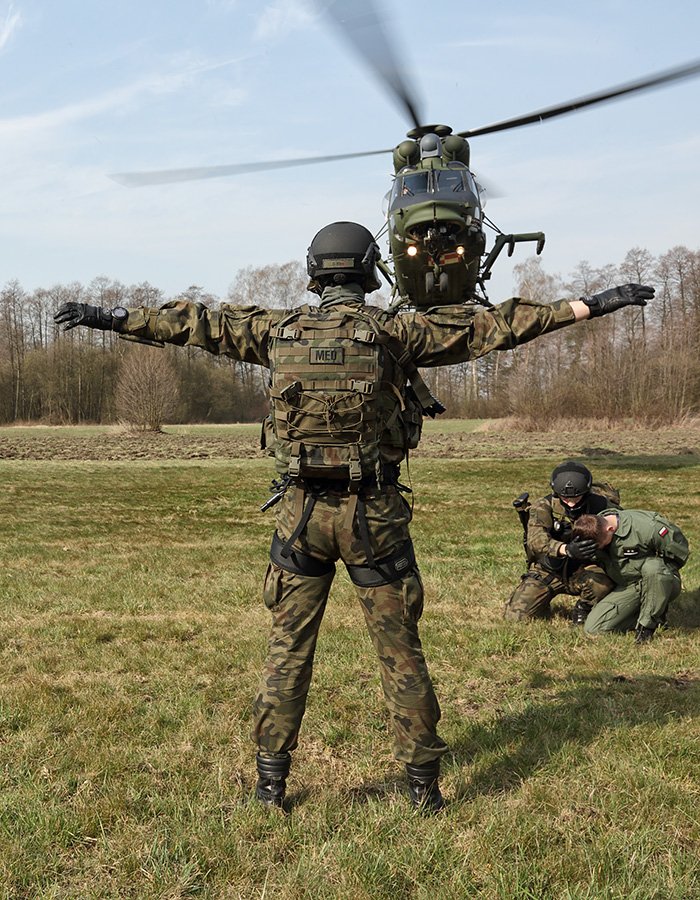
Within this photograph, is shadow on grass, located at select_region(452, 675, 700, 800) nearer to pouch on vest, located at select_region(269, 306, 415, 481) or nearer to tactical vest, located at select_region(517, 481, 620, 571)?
tactical vest, located at select_region(517, 481, 620, 571)

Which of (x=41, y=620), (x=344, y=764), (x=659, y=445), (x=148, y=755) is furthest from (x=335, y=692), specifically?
(x=659, y=445)

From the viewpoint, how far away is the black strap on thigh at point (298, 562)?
358 centimetres

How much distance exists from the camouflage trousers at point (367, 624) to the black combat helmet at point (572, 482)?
10.4 feet

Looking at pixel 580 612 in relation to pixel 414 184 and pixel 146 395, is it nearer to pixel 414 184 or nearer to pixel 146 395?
pixel 414 184

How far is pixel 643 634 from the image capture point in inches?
243

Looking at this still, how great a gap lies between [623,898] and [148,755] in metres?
2.47

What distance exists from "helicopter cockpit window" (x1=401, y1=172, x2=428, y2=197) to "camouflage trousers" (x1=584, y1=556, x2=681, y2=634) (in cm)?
1034

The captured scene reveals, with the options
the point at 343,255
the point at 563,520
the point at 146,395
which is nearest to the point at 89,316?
the point at 343,255

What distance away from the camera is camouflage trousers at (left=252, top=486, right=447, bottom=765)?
3.48 meters

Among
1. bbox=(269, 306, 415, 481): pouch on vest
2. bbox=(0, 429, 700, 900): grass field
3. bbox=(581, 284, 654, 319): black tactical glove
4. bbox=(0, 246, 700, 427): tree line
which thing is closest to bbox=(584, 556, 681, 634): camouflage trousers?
bbox=(0, 429, 700, 900): grass field

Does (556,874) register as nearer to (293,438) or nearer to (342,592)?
(293,438)

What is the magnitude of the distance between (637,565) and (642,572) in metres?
0.08

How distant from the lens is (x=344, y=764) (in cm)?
403

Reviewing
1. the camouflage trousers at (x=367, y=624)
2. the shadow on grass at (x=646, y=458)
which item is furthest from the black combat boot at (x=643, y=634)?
the shadow on grass at (x=646, y=458)
